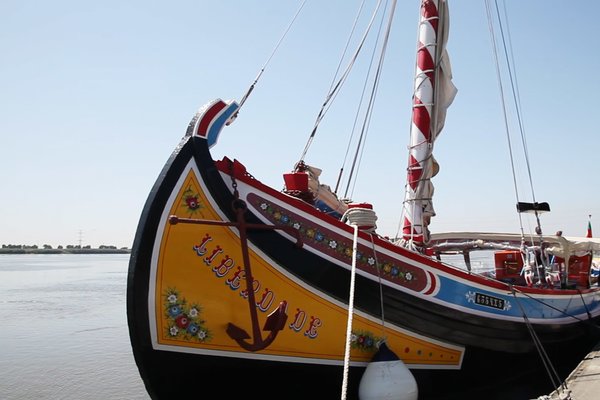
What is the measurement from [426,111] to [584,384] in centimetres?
455

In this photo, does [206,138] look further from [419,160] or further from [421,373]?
[419,160]

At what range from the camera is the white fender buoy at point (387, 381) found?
4.83 meters

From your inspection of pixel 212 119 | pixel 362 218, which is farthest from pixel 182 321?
pixel 362 218

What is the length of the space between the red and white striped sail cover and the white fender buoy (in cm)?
288

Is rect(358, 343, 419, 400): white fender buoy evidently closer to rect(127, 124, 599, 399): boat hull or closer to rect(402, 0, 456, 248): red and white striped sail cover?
rect(127, 124, 599, 399): boat hull

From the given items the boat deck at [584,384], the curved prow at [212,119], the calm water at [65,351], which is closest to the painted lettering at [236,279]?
the curved prow at [212,119]

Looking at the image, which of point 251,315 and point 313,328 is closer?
point 251,315

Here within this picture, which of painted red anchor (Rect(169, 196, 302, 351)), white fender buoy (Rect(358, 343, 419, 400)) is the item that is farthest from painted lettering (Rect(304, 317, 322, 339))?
white fender buoy (Rect(358, 343, 419, 400))

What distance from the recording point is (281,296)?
502 cm

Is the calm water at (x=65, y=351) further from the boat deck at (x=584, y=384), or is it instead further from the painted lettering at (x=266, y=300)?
the boat deck at (x=584, y=384)

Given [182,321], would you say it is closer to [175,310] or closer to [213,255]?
[175,310]

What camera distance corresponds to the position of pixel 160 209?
457 centimetres

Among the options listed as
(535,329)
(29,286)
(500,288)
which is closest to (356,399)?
(500,288)

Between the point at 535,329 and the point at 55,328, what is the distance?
11922 mm
